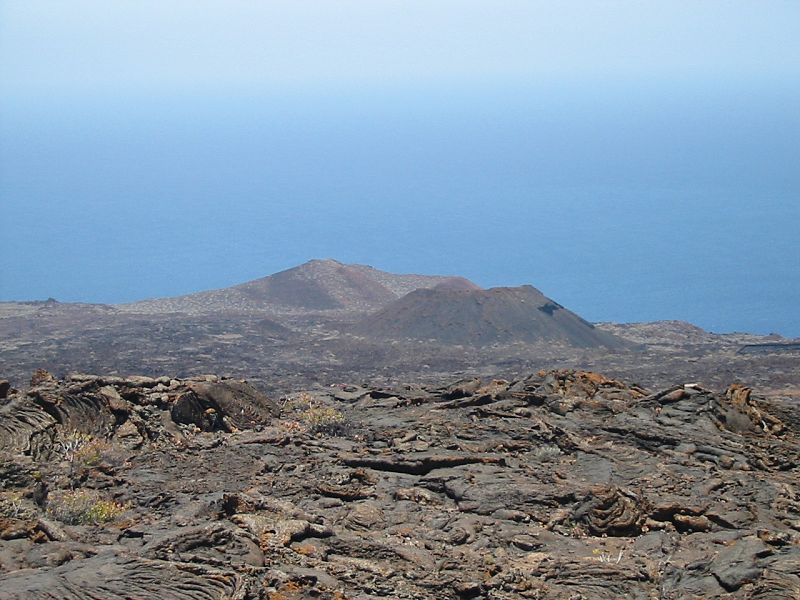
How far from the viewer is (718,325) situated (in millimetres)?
86312

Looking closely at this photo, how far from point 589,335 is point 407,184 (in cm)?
14428

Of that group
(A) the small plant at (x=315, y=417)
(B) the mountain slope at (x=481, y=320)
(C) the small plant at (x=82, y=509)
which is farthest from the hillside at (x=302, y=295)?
(C) the small plant at (x=82, y=509)

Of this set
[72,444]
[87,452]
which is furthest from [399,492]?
[72,444]

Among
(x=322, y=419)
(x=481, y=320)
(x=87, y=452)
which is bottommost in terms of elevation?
(x=87, y=452)

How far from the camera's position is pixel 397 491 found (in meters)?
10.4

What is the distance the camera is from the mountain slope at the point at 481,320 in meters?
47.6

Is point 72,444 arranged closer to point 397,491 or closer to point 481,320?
point 397,491

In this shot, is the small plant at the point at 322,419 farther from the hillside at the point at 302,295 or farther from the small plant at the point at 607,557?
the hillside at the point at 302,295

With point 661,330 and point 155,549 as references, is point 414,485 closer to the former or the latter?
point 155,549

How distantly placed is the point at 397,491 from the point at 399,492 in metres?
0.06

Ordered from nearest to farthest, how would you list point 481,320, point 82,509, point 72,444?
point 82,509
point 72,444
point 481,320

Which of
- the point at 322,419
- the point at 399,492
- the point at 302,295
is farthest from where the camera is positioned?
the point at 302,295

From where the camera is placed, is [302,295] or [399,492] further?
[302,295]

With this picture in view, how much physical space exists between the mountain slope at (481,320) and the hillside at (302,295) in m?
8.31
